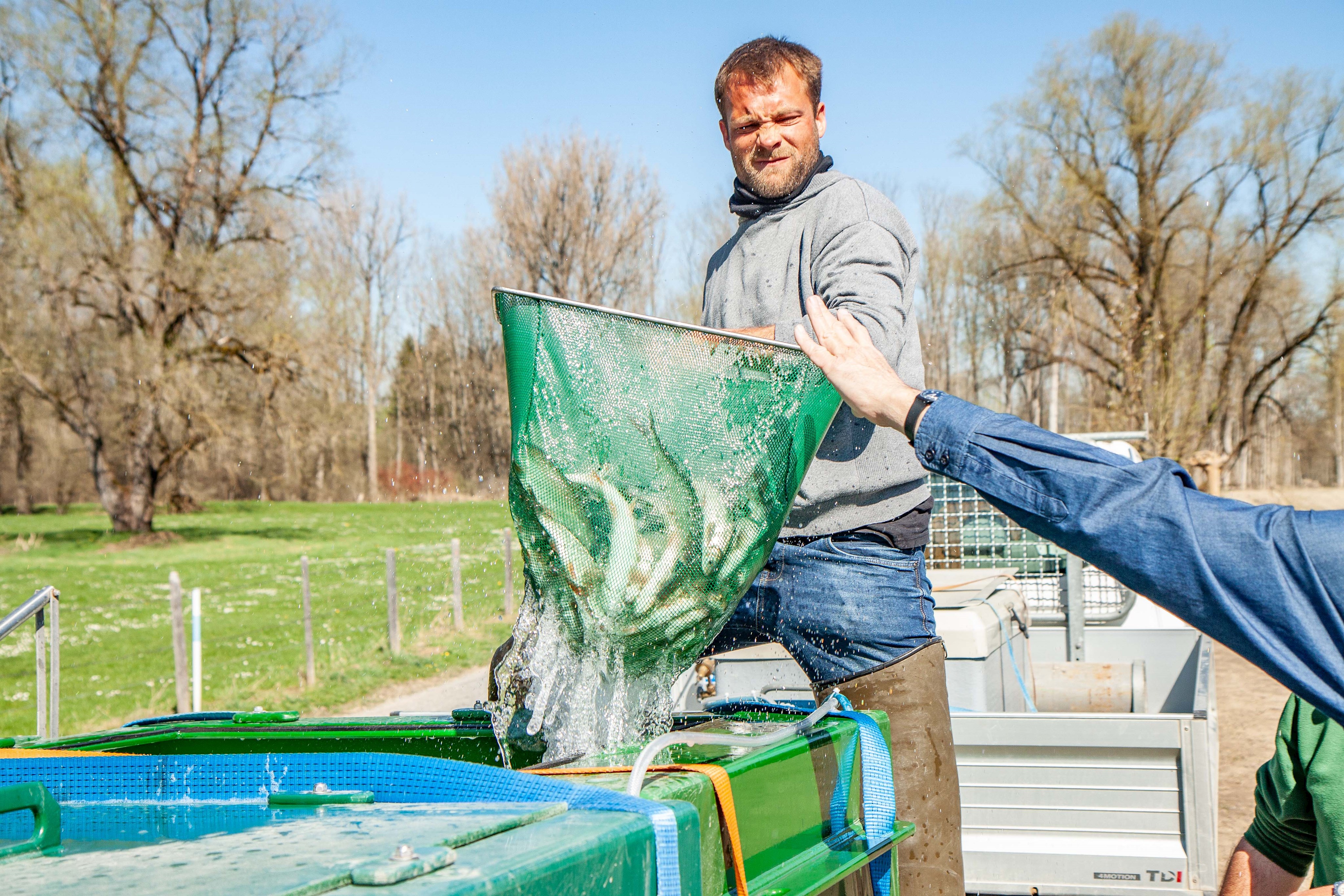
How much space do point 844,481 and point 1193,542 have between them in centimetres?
142

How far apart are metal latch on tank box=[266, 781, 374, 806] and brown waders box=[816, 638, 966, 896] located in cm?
126

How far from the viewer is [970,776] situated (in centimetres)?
420

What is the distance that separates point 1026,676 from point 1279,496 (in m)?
39.4

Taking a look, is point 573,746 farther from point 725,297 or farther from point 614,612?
point 725,297

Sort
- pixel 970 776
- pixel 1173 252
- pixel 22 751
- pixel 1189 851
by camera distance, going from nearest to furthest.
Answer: pixel 22 751, pixel 1189 851, pixel 970 776, pixel 1173 252

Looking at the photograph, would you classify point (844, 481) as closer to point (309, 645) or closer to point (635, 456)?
point (635, 456)

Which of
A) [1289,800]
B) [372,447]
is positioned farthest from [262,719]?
[372,447]

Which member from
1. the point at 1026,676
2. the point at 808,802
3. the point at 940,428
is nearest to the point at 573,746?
the point at 808,802

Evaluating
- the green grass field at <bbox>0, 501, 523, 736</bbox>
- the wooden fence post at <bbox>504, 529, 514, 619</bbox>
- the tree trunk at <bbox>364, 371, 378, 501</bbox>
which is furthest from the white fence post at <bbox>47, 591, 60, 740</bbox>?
the tree trunk at <bbox>364, 371, 378, 501</bbox>

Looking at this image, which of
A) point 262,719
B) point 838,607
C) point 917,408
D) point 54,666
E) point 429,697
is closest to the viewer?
point 917,408

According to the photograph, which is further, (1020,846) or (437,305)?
(437,305)

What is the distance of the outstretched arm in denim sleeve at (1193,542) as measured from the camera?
125cm

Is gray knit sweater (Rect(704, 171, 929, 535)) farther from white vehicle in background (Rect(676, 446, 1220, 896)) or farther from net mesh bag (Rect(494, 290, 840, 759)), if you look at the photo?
white vehicle in background (Rect(676, 446, 1220, 896))

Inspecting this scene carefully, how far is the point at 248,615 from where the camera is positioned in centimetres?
1806
